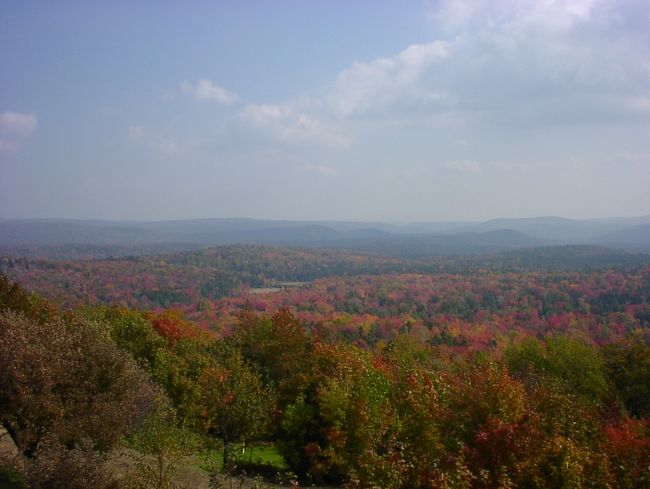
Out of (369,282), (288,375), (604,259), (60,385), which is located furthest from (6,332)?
(604,259)

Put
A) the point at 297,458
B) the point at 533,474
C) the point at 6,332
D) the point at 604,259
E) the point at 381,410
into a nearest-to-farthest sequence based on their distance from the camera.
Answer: the point at 533,474
the point at 6,332
the point at 381,410
the point at 297,458
the point at 604,259

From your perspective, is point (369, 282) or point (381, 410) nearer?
point (381, 410)

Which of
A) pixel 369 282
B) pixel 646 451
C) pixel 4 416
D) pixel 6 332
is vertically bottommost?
pixel 369 282

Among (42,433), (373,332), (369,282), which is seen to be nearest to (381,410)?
(42,433)

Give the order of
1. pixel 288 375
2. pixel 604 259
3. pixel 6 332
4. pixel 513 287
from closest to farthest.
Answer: pixel 6 332 → pixel 288 375 → pixel 513 287 → pixel 604 259

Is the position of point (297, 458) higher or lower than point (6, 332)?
lower

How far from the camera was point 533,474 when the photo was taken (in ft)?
47.6

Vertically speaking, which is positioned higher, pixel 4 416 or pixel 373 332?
pixel 4 416

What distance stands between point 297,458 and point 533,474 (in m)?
10.8

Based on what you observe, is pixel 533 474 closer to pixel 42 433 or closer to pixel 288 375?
pixel 42 433

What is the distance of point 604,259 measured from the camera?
192 metres

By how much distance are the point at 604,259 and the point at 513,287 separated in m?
90.0

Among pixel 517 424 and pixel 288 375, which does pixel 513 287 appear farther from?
pixel 517 424

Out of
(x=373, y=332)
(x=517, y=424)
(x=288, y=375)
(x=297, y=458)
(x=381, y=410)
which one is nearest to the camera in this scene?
(x=517, y=424)
